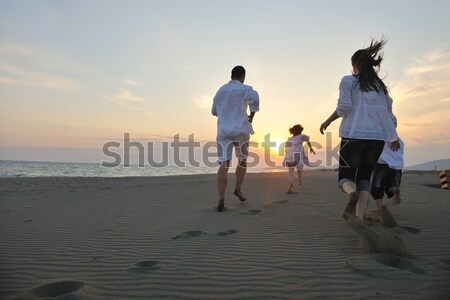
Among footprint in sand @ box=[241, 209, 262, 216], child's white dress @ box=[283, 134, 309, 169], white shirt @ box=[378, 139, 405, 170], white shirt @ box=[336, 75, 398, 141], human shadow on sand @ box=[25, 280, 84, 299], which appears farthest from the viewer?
child's white dress @ box=[283, 134, 309, 169]

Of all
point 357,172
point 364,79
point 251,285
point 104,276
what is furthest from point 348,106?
point 104,276

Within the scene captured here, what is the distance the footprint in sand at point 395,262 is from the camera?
2.44 m

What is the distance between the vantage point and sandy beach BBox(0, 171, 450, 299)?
211cm

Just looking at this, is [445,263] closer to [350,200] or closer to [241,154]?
[350,200]

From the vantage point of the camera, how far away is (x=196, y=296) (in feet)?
6.72

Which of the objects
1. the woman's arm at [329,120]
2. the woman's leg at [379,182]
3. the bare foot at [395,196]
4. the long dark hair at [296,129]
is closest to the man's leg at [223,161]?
the woman's arm at [329,120]

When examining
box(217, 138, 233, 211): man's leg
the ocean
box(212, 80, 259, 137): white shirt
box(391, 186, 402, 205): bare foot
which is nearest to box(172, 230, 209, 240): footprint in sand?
box(217, 138, 233, 211): man's leg

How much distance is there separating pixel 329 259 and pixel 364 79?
1833 millimetres

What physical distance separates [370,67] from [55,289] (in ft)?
10.9

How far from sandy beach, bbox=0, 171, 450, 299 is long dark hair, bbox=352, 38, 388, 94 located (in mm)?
1434

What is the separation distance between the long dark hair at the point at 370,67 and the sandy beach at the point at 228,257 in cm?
143

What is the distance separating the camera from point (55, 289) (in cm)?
219

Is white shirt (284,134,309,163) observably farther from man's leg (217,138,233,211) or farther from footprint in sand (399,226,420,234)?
footprint in sand (399,226,420,234)

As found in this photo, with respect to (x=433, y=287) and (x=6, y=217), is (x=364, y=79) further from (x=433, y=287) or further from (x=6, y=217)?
(x=6, y=217)
